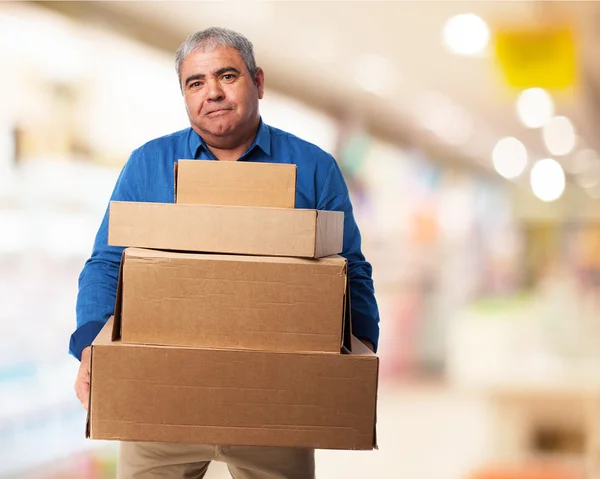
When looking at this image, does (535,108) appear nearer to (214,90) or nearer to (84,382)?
(214,90)

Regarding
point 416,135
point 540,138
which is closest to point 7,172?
point 416,135

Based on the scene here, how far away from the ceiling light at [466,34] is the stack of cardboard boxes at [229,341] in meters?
4.19

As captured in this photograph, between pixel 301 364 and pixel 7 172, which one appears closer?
pixel 301 364

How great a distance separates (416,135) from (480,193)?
491cm

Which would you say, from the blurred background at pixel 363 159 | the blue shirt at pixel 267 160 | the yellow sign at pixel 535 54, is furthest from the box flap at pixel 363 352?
the yellow sign at pixel 535 54

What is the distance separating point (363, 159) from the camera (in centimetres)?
838

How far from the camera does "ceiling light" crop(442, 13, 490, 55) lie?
18.6 ft

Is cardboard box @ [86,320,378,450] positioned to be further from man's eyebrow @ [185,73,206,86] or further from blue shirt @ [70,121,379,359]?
man's eyebrow @ [185,73,206,86]

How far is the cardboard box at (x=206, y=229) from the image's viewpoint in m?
1.71

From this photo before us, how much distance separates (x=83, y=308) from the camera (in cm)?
195

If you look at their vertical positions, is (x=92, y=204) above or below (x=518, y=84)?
below

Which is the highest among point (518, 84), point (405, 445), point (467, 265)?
point (518, 84)

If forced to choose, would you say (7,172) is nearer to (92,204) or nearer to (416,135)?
(92,204)

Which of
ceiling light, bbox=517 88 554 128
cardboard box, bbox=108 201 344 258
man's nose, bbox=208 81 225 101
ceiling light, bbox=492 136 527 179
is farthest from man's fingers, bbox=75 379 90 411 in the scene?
ceiling light, bbox=492 136 527 179
